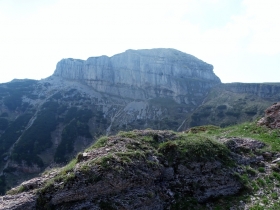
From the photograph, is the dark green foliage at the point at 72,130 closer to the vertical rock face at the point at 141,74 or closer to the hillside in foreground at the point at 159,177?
the vertical rock face at the point at 141,74

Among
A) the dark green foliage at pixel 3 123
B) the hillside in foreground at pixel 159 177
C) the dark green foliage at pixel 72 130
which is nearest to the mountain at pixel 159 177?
the hillside in foreground at pixel 159 177

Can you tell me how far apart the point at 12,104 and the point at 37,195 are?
9283cm

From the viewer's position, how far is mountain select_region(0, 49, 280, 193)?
62750 mm

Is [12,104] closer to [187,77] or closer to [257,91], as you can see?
[187,77]

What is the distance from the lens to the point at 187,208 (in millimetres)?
10156

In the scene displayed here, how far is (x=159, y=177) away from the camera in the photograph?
11.3 metres

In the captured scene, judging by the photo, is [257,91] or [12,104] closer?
[12,104]

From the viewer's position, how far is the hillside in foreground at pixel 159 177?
9484 mm

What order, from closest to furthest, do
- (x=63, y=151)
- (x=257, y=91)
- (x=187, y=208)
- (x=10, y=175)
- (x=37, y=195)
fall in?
1. (x=37, y=195)
2. (x=187, y=208)
3. (x=10, y=175)
4. (x=63, y=151)
5. (x=257, y=91)

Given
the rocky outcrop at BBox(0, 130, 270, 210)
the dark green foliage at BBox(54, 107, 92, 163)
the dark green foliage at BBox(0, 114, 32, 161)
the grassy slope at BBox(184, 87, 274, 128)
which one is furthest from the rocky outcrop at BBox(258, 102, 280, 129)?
the dark green foliage at BBox(0, 114, 32, 161)

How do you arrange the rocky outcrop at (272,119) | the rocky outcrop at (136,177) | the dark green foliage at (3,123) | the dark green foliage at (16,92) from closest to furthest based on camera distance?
the rocky outcrop at (136,177) < the rocky outcrop at (272,119) < the dark green foliage at (3,123) < the dark green foliage at (16,92)

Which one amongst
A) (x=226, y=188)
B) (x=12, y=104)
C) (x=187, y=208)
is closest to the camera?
(x=187, y=208)

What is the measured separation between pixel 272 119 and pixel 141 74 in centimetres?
11492

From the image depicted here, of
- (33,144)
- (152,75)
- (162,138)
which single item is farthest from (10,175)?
(152,75)
